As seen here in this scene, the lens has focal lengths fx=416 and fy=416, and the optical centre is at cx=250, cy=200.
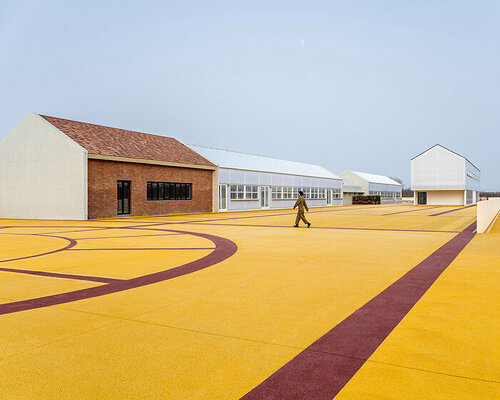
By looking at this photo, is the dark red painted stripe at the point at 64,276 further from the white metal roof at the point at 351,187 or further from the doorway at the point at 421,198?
the white metal roof at the point at 351,187

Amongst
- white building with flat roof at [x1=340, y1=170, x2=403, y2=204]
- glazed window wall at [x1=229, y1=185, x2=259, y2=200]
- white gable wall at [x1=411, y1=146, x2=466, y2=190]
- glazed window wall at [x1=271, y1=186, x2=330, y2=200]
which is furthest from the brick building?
white building with flat roof at [x1=340, y1=170, x2=403, y2=204]

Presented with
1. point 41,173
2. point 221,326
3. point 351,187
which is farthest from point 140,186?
point 351,187

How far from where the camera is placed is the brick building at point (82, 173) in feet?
85.0

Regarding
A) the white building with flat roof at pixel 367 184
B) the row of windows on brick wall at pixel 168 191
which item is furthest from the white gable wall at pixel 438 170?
the row of windows on brick wall at pixel 168 191

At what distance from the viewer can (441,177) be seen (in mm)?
59625

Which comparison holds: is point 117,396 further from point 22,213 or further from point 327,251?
point 22,213

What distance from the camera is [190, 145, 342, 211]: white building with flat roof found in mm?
38719

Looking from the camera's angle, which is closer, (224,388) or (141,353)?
(224,388)

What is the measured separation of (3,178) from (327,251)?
27348 mm

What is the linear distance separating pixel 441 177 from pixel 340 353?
62.0 metres

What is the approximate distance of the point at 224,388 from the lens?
3.19 meters

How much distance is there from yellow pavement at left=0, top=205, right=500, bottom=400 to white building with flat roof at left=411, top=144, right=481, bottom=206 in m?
55.1

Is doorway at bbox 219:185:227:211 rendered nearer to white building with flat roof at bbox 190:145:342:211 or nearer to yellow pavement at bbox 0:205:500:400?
white building with flat roof at bbox 190:145:342:211

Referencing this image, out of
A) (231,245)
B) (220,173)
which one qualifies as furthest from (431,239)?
(220,173)
